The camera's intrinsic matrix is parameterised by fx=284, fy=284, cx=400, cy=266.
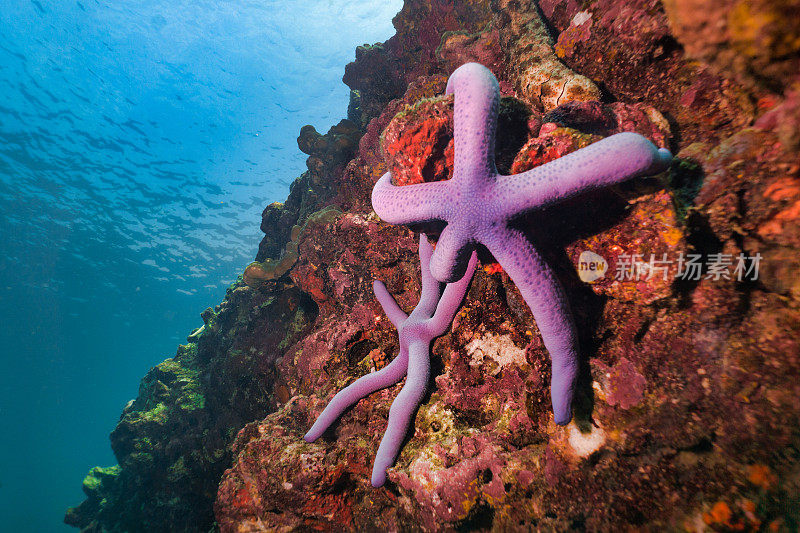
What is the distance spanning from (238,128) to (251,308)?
1099 inches

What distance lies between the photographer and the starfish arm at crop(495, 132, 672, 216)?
1635mm

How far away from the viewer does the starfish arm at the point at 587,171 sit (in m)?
1.63

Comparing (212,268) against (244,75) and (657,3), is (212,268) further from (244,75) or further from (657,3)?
(657,3)

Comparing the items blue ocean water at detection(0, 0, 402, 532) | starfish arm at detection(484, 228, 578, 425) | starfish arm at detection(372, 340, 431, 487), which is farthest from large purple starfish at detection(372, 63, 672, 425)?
blue ocean water at detection(0, 0, 402, 532)

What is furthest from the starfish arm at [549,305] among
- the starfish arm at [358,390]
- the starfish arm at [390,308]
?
the starfish arm at [390,308]

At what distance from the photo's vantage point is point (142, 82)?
22.0 m

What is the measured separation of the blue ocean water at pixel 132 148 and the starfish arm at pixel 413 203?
2880 centimetres

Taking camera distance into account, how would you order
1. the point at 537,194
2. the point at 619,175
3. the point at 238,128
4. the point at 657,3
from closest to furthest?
the point at 619,175, the point at 537,194, the point at 657,3, the point at 238,128

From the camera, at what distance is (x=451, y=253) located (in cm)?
214

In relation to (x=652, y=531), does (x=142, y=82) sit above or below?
above

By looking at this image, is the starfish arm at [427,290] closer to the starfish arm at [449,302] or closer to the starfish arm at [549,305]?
the starfish arm at [449,302]

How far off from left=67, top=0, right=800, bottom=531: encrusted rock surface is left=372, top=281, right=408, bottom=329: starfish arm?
354 mm

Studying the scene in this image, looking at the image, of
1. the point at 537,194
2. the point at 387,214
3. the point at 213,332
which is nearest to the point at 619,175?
the point at 537,194

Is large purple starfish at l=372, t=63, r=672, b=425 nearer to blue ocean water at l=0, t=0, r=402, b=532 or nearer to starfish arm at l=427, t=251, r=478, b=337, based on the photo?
starfish arm at l=427, t=251, r=478, b=337
